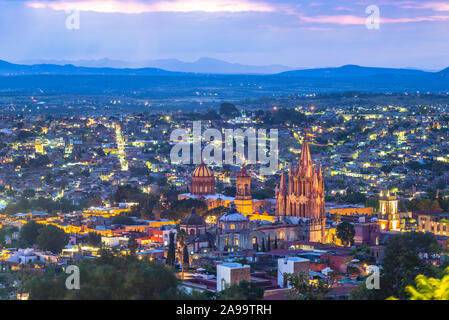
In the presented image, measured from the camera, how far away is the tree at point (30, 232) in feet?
178

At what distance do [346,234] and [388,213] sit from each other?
255 inches

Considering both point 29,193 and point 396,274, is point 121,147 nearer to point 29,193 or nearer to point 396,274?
point 29,193

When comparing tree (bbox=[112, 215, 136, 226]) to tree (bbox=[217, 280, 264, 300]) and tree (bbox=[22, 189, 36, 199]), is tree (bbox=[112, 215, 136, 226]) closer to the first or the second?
tree (bbox=[22, 189, 36, 199])

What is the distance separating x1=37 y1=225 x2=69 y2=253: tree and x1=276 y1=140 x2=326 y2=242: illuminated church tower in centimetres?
1179

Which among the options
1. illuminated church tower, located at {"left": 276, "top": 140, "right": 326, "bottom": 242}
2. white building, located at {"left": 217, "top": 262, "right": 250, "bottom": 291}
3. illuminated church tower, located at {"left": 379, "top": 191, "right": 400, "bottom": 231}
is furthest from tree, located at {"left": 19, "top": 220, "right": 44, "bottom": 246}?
white building, located at {"left": 217, "top": 262, "right": 250, "bottom": 291}

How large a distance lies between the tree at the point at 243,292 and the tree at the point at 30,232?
2314 centimetres

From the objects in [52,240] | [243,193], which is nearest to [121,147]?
[243,193]

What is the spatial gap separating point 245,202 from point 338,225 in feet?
30.6

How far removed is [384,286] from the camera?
31.3m

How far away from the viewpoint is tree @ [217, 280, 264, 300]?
1186 inches

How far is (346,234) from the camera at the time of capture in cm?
5250
